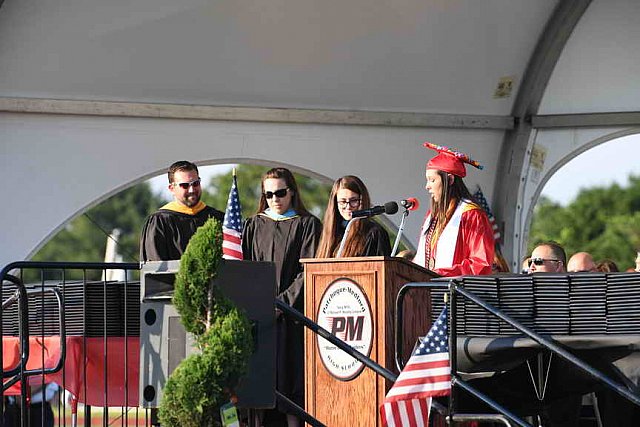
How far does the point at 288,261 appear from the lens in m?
7.83

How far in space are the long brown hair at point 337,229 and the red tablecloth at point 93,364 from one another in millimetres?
1302

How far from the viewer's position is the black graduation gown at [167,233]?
8.22 meters

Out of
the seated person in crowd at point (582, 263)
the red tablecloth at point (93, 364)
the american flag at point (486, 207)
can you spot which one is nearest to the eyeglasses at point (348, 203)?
the red tablecloth at point (93, 364)

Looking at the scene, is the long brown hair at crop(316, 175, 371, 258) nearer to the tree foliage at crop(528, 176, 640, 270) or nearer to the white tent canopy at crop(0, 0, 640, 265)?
the white tent canopy at crop(0, 0, 640, 265)

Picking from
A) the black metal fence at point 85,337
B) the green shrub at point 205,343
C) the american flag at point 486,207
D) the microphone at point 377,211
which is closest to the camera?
the green shrub at point 205,343

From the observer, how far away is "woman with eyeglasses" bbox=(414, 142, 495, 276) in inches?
293

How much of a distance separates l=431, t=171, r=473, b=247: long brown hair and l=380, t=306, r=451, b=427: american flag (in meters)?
1.33

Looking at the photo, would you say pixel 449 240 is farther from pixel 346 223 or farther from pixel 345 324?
pixel 345 324

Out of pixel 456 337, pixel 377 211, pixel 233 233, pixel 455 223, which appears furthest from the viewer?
pixel 233 233

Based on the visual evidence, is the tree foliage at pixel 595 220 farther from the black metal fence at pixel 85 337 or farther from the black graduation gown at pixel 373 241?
the black metal fence at pixel 85 337

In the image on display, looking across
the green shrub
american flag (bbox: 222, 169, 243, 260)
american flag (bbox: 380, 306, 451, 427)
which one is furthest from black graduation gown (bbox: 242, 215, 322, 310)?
the green shrub

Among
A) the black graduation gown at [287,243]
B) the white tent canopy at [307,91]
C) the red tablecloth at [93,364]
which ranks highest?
the white tent canopy at [307,91]

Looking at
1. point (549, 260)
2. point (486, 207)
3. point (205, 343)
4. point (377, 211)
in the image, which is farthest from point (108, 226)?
point (205, 343)

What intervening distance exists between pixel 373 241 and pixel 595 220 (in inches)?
1469
